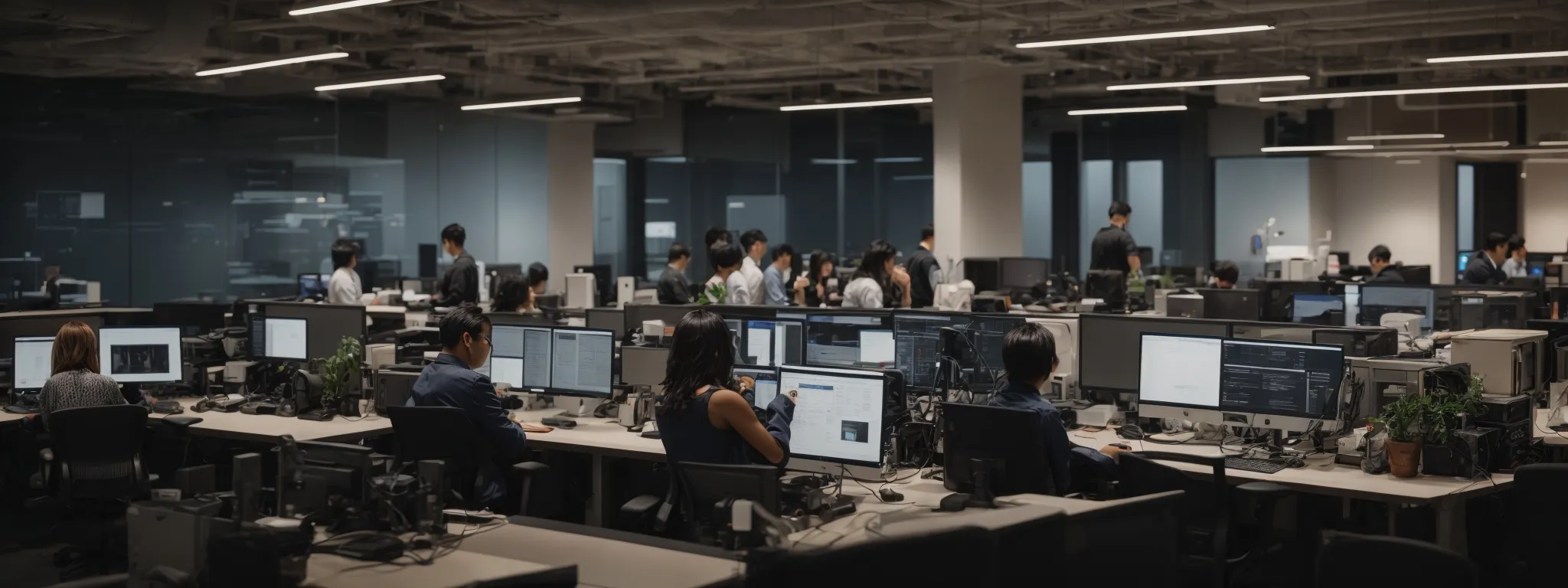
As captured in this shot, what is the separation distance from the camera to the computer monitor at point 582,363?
6.33 m

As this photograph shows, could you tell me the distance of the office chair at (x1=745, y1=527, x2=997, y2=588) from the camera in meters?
2.12

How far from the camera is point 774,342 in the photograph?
6.66 m

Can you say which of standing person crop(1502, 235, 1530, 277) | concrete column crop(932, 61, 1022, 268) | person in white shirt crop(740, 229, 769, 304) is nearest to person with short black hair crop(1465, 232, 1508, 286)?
standing person crop(1502, 235, 1530, 277)

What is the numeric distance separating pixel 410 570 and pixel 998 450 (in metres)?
1.95

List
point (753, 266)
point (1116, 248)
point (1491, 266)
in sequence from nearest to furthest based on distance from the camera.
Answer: point (753, 266), point (1116, 248), point (1491, 266)

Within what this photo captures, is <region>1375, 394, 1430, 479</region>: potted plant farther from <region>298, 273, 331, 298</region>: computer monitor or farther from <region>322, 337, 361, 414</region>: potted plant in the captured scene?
<region>298, 273, 331, 298</region>: computer monitor

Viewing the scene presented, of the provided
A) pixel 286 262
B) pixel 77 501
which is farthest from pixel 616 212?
pixel 77 501

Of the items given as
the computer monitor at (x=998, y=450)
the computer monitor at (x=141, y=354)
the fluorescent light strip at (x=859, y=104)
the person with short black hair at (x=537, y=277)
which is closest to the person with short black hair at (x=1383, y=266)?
the fluorescent light strip at (x=859, y=104)

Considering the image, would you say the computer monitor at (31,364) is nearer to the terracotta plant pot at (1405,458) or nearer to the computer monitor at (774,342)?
the computer monitor at (774,342)

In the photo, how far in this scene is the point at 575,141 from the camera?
16750 millimetres

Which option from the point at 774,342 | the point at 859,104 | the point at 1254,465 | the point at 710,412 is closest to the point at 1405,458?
the point at 1254,465

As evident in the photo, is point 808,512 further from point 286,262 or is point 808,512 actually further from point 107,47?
point 286,262

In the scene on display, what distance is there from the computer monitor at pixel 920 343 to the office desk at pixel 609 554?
2541mm

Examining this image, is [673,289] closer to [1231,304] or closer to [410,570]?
[1231,304]
